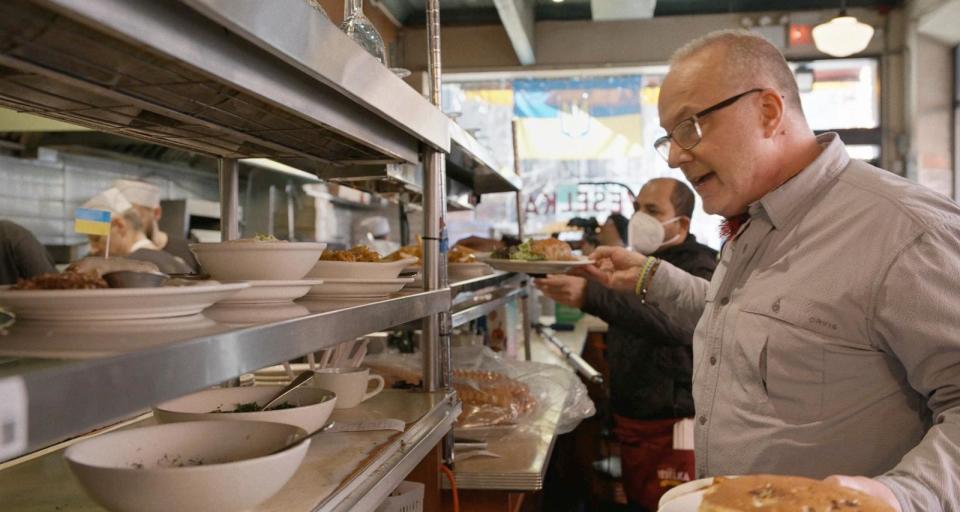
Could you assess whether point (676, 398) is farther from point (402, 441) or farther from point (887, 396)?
point (402, 441)

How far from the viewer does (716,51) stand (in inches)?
75.5

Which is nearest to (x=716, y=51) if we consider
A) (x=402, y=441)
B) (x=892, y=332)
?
(x=892, y=332)

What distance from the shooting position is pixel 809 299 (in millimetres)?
1694

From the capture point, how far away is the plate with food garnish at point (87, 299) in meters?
0.79

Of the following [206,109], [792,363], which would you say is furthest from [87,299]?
[792,363]

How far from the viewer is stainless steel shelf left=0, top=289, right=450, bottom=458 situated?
1.94 ft

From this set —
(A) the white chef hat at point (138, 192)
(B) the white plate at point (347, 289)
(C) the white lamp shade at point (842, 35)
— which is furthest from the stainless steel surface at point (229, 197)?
(C) the white lamp shade at point (842, 35)

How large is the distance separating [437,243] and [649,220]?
2164 millimetres

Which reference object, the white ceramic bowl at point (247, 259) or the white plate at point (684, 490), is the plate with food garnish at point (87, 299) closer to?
the white ceramic bowl at point (247, 259)

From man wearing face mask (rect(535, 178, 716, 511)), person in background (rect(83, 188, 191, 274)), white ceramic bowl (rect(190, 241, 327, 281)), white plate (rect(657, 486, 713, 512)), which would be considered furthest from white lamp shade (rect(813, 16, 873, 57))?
white ceramic bowl (rect(190, 241, 327, 281))

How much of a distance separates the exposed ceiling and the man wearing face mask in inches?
195

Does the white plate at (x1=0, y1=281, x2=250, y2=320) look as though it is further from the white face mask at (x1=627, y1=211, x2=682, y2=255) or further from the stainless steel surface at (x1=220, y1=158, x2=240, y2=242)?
the white face mask at (x1=627, y1=211, x2=682, y2=255)

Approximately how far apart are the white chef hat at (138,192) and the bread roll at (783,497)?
16.0 feet

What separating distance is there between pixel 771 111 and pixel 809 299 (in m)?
0.48
